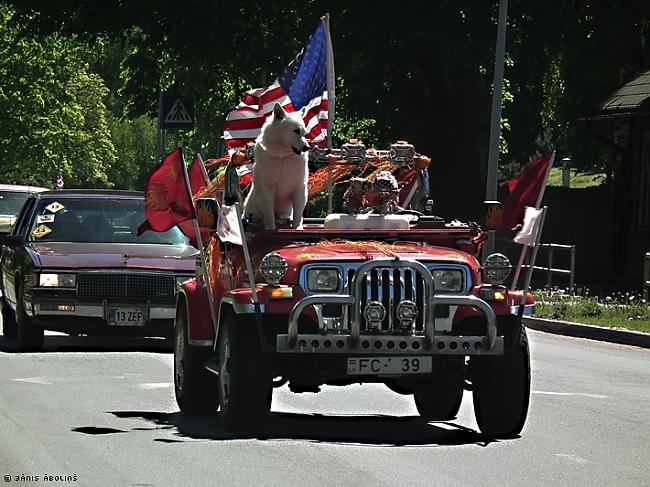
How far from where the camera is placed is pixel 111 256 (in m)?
18.2

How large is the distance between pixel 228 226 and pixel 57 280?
6216 mm

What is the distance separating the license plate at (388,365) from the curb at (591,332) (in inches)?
451

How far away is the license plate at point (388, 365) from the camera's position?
11.3 metres

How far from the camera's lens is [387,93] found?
126ft

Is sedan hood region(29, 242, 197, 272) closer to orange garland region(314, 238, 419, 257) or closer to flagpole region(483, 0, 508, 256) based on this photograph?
orange garland region(314, 238, 419, 257)

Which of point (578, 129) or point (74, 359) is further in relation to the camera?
point (578, 129)

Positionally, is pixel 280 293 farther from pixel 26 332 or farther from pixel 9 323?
pixel 9 323

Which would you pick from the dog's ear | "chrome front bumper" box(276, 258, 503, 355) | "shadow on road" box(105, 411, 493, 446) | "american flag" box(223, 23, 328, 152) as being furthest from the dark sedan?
"chrome front bumper" box(276, 258, 503, 355)

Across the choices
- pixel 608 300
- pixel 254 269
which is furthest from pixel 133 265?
pixel 608 300

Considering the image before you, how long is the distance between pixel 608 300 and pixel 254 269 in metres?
17.6

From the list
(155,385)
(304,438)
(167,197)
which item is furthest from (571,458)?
(155,385)

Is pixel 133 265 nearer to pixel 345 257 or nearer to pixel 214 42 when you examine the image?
pixel 345 257

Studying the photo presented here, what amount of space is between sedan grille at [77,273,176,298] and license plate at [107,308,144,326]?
148mm

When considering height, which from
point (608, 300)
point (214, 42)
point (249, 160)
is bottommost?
point (608, 300)
